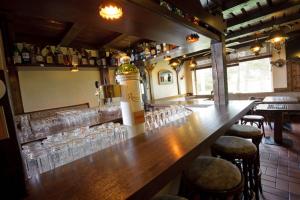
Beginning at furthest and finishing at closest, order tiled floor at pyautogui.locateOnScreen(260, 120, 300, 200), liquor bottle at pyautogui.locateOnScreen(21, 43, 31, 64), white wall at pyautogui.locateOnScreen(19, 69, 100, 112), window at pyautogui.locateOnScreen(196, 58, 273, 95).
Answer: window at pyautogui.locateOnScreen(196, 58, 273, 95)
white wall at pyautogui.locateOnScreen(19, 69, 100, 112)
liquor bottle at pyautogui.locateOnScreen(21, 43, 31, 64)
tiled floor at pyautogui.locateOnScreen(260, 120, 300, 200)

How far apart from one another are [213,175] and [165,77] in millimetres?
6367

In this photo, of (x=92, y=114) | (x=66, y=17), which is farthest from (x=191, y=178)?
(x=92, y=114)

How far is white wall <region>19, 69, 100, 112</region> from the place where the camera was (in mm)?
3520

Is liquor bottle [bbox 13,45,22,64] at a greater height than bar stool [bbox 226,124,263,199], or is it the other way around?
liquor bottle [bbox 13,45,22,64]

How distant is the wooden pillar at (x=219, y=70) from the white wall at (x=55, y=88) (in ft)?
10.5

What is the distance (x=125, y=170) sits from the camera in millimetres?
809

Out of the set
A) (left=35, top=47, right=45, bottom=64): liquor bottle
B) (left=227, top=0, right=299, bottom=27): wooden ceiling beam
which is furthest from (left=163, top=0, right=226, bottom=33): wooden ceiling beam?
(left=35, top=47, right=45, bottom=64): liquor bottle

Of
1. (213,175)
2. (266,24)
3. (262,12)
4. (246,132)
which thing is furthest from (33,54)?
(266,24)

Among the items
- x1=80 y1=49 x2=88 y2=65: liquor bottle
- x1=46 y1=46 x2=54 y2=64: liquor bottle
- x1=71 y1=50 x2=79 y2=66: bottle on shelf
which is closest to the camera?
x1=46 y1=46 x2=54 y2=64: liquor bottle

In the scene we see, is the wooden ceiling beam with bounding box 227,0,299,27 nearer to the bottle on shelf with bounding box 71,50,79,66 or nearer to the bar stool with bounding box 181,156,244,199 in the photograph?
the bar stool with bounding box 181,156,244,199

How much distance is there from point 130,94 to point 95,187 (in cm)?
71

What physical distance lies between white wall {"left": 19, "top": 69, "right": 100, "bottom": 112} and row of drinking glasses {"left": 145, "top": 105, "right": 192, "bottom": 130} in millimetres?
3080

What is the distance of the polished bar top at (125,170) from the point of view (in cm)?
67

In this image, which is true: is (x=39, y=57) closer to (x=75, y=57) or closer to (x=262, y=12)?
(x=75, y=57)
